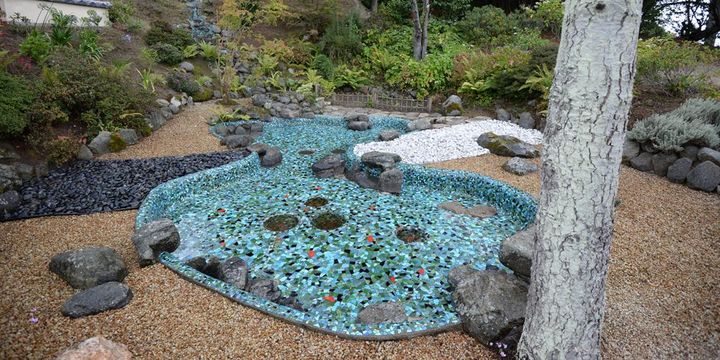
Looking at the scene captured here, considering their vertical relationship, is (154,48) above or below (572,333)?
above

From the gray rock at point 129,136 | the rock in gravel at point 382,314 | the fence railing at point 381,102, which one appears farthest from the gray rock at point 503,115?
the gray rock at point 129,136

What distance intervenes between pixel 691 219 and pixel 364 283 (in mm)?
4211

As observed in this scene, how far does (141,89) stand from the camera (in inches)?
320

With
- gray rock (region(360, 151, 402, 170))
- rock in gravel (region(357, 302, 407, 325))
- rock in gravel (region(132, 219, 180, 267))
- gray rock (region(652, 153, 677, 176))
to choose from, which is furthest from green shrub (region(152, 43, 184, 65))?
gray rock (region(652, 153, 677, 176))

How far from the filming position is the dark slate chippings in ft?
16.3

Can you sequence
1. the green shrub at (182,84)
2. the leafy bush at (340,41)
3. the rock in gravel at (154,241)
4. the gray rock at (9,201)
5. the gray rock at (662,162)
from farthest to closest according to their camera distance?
the leafy bush at (340,41) < the green shrub at (182,84) < the gray rock at (662,162) < the gray rock at (9,201) < the rock in gravel at (154,241)

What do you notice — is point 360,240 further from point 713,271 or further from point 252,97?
point 252,97

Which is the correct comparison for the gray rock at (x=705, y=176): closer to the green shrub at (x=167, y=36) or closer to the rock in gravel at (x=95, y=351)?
the rock in gravel at (x=95, y=351)

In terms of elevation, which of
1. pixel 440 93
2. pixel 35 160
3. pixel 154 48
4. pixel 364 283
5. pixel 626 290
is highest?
pixel 154 48

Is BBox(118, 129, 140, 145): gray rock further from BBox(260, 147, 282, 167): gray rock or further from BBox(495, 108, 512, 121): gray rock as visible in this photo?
BBox(495, 108, 512, 121): gray rock

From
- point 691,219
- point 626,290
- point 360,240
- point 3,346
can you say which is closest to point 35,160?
point 3,346

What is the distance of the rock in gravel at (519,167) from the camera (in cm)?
634

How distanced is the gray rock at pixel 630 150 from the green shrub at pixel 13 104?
9.54 meters

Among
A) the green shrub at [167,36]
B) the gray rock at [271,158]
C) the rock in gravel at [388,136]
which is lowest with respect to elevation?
the gray rock at [271,158]
